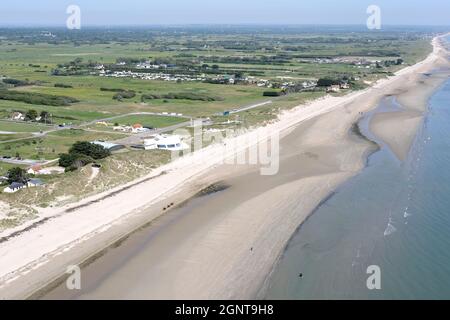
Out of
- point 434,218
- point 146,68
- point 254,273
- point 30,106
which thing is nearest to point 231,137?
point 434,218

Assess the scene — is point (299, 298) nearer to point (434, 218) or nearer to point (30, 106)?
point (434, 218)
